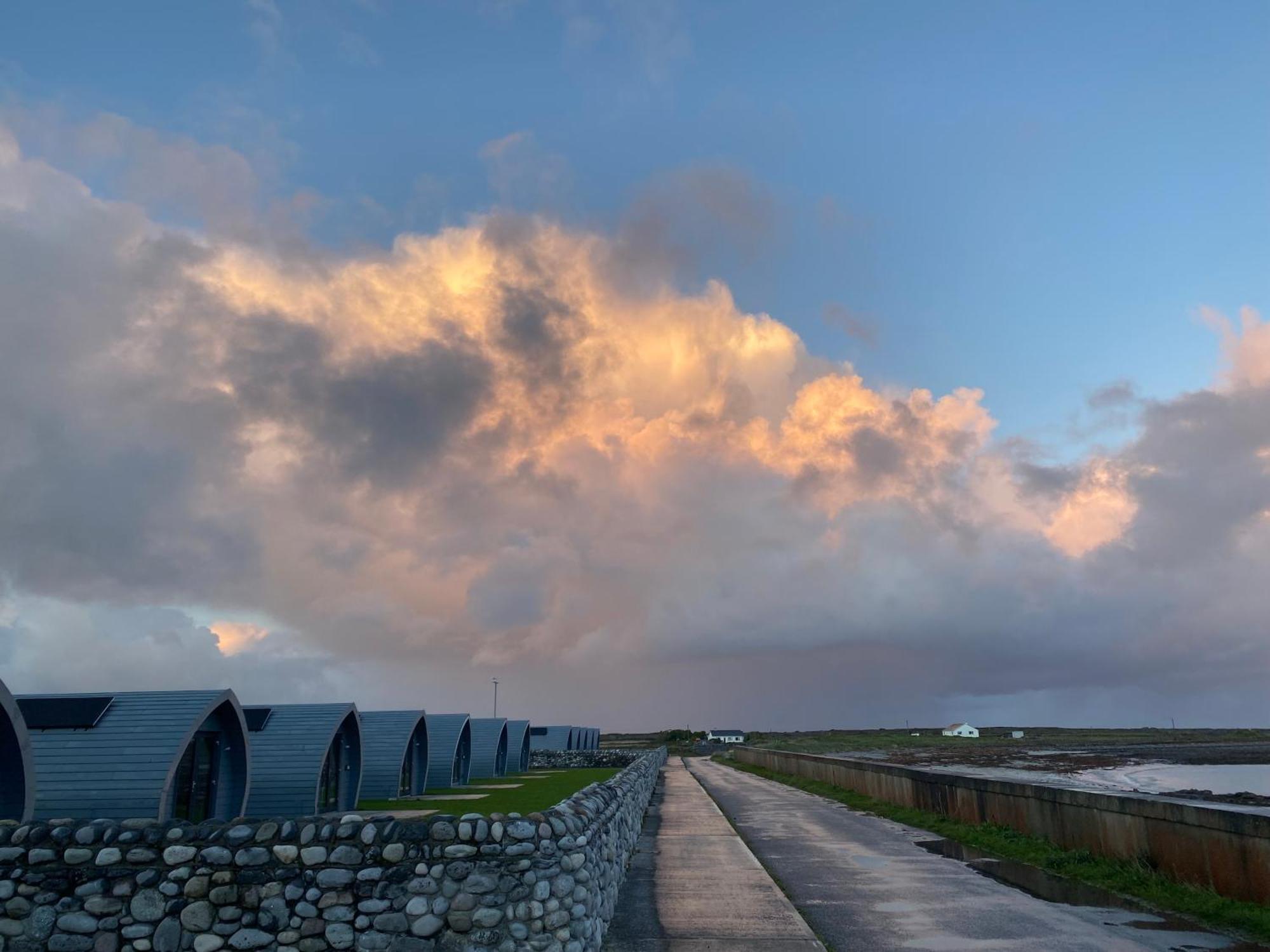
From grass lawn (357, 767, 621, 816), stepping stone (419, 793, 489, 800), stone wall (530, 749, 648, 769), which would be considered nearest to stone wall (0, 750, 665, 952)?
grass lawn (357, 767, 621, 816)

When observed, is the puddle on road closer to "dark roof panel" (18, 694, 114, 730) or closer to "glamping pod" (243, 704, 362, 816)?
"glamping pod" (243, 704, 362, 816)

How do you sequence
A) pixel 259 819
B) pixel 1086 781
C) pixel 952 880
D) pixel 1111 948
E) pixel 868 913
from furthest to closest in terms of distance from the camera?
1. pixel 1086 781
2. pixel 952 880
3. pixel 868 913
4. pixel 1111 948
5. pixel 259 819

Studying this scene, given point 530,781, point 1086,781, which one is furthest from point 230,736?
point 1086,781

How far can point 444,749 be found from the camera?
152ft

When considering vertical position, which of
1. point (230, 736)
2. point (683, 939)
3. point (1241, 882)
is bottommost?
point (683, 939)

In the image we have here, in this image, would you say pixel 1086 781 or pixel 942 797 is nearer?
pixel 942 797

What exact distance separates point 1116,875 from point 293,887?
43.8 feet

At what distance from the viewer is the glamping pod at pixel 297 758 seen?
27.2m

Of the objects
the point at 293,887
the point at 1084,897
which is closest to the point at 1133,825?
the point at 1084,897

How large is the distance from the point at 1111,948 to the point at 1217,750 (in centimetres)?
12200

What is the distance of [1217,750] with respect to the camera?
110 metres

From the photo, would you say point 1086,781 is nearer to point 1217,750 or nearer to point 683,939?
point 683,939

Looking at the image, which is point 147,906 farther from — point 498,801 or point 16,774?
point 498,801

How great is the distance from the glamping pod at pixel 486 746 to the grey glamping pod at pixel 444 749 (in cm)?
490
